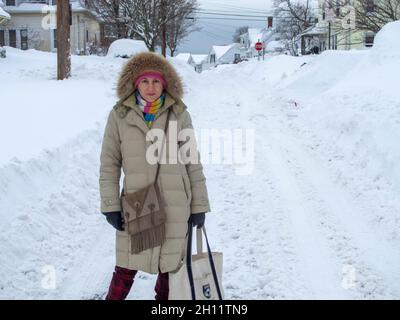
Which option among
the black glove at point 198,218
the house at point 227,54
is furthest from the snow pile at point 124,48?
the house at point 227,54

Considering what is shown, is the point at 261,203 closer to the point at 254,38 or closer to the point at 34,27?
the point at 34,27

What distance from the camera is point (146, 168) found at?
308 cm

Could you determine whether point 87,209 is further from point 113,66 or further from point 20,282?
point 113,66

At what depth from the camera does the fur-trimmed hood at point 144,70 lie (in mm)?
3186

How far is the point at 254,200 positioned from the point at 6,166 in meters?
3.04

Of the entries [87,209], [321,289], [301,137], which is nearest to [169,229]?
[321,289]

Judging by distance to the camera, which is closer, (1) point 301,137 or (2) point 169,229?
(2) point 169,229

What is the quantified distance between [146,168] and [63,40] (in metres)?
14.7

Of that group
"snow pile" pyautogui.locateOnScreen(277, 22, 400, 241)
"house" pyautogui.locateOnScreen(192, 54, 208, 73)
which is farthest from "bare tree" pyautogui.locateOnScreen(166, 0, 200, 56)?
"house" pyautogui.locateOnScreen(192, 54, 208, 73)

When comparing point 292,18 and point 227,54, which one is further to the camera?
point 227,54

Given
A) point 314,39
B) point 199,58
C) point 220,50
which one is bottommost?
point 314,39

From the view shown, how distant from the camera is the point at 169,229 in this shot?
314 cm

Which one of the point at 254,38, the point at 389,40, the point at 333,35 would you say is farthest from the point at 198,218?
the point at 254,38
